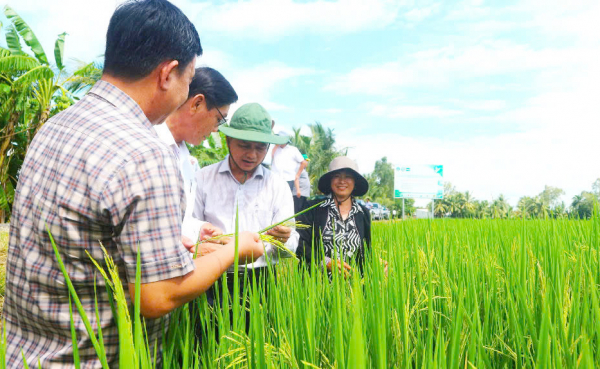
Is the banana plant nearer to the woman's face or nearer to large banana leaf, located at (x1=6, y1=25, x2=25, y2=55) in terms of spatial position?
large banana leaf, located at (x1=6, y1=25, x2=25, y2=55)

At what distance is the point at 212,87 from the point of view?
1845 millimetres

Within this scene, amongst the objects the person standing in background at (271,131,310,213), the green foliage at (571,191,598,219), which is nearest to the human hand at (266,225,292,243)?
the green foliage at (571,191,598,219)

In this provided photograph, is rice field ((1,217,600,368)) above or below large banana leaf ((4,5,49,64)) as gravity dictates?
below

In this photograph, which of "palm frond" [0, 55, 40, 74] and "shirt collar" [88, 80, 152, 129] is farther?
"palm frond" [0, 55, 40, 74]

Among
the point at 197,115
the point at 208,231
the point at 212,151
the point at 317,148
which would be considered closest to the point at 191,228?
the point at 208,231

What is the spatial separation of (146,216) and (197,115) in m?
1.11

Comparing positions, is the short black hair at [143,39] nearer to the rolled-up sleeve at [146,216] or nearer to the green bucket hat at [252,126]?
the rolled-up sleeve at [146,216]

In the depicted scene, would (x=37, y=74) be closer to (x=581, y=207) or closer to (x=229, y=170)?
(x=229, y=170)

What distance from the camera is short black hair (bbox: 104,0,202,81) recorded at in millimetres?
964

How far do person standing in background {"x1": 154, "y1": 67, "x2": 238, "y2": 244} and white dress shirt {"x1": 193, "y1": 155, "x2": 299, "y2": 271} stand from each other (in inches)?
5.6

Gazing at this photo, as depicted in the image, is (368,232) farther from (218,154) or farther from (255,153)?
(218,154)

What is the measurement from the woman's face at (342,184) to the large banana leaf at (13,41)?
11.0m

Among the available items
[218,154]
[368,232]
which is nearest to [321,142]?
[218,154]

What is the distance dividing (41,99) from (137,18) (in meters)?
12.1
